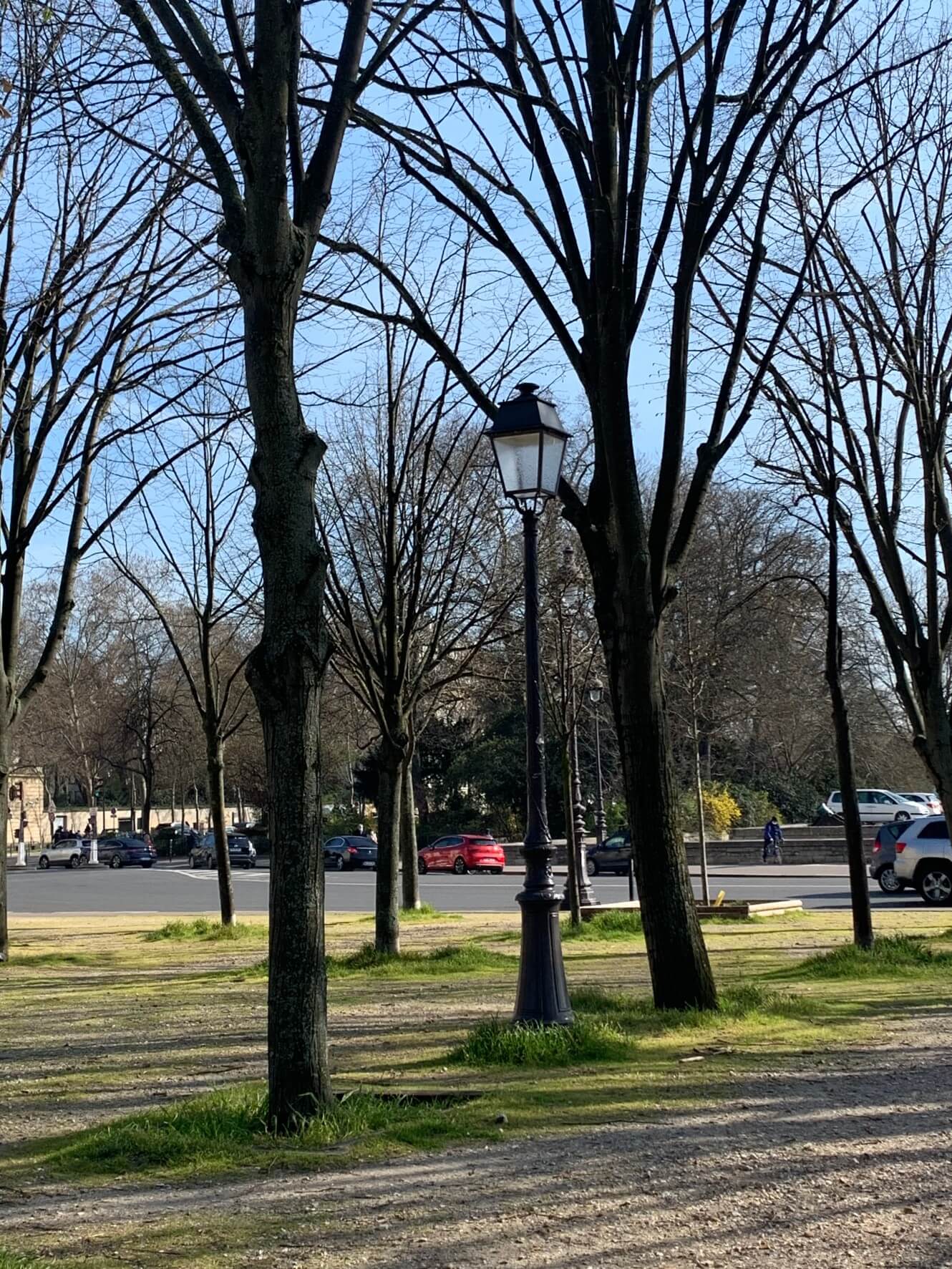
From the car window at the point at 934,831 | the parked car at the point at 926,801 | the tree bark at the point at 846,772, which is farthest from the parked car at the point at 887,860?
the parked car at the point at 926,801

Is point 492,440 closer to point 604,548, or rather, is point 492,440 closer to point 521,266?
point 604,548

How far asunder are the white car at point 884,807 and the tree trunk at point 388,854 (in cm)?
3552

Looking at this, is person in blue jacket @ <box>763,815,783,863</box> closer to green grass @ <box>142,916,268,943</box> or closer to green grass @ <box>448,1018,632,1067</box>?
green grass @ <box>142,916,268,943</box>

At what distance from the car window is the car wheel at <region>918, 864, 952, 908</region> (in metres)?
0.51

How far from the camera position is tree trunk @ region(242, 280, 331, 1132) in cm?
565

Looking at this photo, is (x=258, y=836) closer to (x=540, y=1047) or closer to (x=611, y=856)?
(x=611, y=856)

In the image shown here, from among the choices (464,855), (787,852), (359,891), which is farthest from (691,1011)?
(464,855)

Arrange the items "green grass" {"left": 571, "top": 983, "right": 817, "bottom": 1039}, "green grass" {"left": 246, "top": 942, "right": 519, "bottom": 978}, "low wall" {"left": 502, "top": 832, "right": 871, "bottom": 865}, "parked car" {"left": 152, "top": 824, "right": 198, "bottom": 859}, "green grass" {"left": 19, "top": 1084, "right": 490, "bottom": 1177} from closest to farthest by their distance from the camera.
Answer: "green grass" {"left": 19, "top": 1084, "right": 490, "bottom": 1177} → "green grass" {"left": 571, "top": 983, "right": 817, "bottom": 1039} → "green grass" {"left": 246, "top": 942, "right": 519, "bottom": 978} → "low wall" {"left": 502, "top": 832, "right": 871, "bottom": 865} → "parked car" {"left": 152, "top": 824, "right": 198, "bottom": 859}

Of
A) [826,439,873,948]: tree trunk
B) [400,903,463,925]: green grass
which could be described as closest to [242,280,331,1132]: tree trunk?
[826,439,873,948]: tree trunk

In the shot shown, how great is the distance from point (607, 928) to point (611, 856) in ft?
66.1

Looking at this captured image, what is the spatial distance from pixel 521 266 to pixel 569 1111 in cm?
642

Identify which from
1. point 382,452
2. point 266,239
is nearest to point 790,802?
point 382,452

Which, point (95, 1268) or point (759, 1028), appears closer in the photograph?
point (95, 1268)

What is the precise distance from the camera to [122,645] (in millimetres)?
64875
